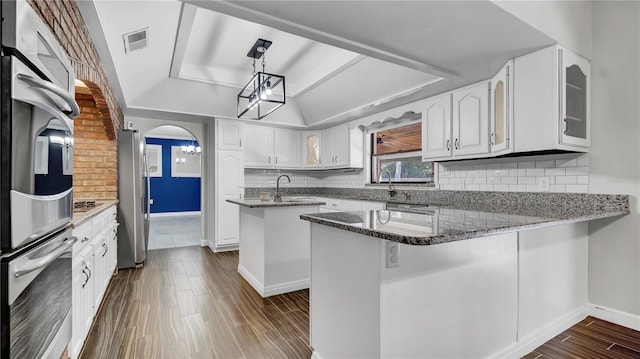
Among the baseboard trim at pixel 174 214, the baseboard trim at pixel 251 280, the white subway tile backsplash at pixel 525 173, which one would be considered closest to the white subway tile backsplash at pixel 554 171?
the white subway tile backsplash at pixel 525 173

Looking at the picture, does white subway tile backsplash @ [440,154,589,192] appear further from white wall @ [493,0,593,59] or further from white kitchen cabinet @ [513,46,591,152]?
white wall @ [493,0,593,59]

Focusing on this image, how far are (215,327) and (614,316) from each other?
3.18 meters

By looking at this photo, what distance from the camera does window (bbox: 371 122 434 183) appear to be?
168 inches

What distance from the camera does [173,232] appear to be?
677cm

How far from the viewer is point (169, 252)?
4.90 meters

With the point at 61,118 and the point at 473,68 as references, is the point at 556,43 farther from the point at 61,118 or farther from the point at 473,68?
the point at 61,118

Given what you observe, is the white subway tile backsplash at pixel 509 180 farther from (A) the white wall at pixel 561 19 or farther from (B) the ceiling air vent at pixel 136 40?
(B) the ceiling air vent at pixel 136 40

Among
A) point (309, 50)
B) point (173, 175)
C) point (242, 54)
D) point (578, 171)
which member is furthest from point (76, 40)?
point (173, 175)

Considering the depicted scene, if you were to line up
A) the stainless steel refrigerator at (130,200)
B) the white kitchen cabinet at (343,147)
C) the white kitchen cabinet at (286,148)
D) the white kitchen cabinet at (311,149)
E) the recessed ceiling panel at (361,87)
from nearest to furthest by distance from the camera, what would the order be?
1. the recessed ceiling panel at (361,87)
2. the stainless steel refrigerator at (130,200)
3. the white kitchen cabinet at (343,147)
4. the white kitchen cabinet at (286,148)
5. the white kitchen cabinet at (311,149)

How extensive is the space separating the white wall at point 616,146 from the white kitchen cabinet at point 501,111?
2.22 feet

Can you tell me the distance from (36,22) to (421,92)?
130 inches

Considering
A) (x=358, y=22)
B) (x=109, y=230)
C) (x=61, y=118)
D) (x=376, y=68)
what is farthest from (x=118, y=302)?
(x=376, y=68)

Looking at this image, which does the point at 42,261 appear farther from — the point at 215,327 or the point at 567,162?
the point at 567,162

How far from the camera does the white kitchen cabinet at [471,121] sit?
10.1ft
